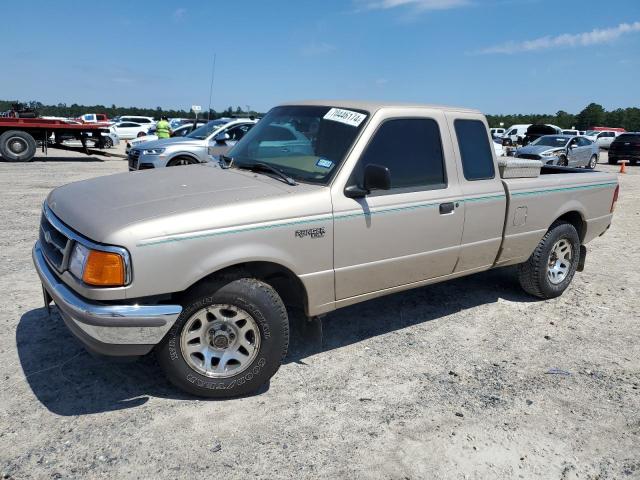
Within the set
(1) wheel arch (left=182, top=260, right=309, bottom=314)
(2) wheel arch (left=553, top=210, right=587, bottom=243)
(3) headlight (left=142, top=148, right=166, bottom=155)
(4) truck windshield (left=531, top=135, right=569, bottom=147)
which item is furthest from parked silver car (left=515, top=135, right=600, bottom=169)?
(1) wheel arch (left=182, top=260, right=309, bottom=314)

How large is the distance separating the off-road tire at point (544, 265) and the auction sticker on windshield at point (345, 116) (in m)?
2.44

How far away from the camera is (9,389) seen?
10.6ft

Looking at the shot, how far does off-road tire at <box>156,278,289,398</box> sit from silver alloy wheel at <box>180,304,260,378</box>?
0.10 feet

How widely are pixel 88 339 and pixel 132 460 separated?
68cm

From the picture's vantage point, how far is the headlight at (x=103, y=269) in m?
2.71

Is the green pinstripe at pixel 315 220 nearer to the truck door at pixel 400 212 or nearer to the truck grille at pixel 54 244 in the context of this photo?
the truck door at pixel 400 212

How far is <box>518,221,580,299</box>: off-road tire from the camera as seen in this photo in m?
5.02

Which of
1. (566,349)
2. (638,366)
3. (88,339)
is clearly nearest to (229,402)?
(88,339)

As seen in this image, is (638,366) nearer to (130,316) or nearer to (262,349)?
(262,349)

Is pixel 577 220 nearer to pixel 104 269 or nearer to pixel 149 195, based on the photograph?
pixel 149 195

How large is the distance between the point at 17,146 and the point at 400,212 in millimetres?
16983

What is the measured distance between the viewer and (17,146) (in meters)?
16.7

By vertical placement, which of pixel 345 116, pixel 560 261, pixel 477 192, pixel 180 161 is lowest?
pixel 560 261

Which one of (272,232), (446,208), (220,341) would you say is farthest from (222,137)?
(220,341)
